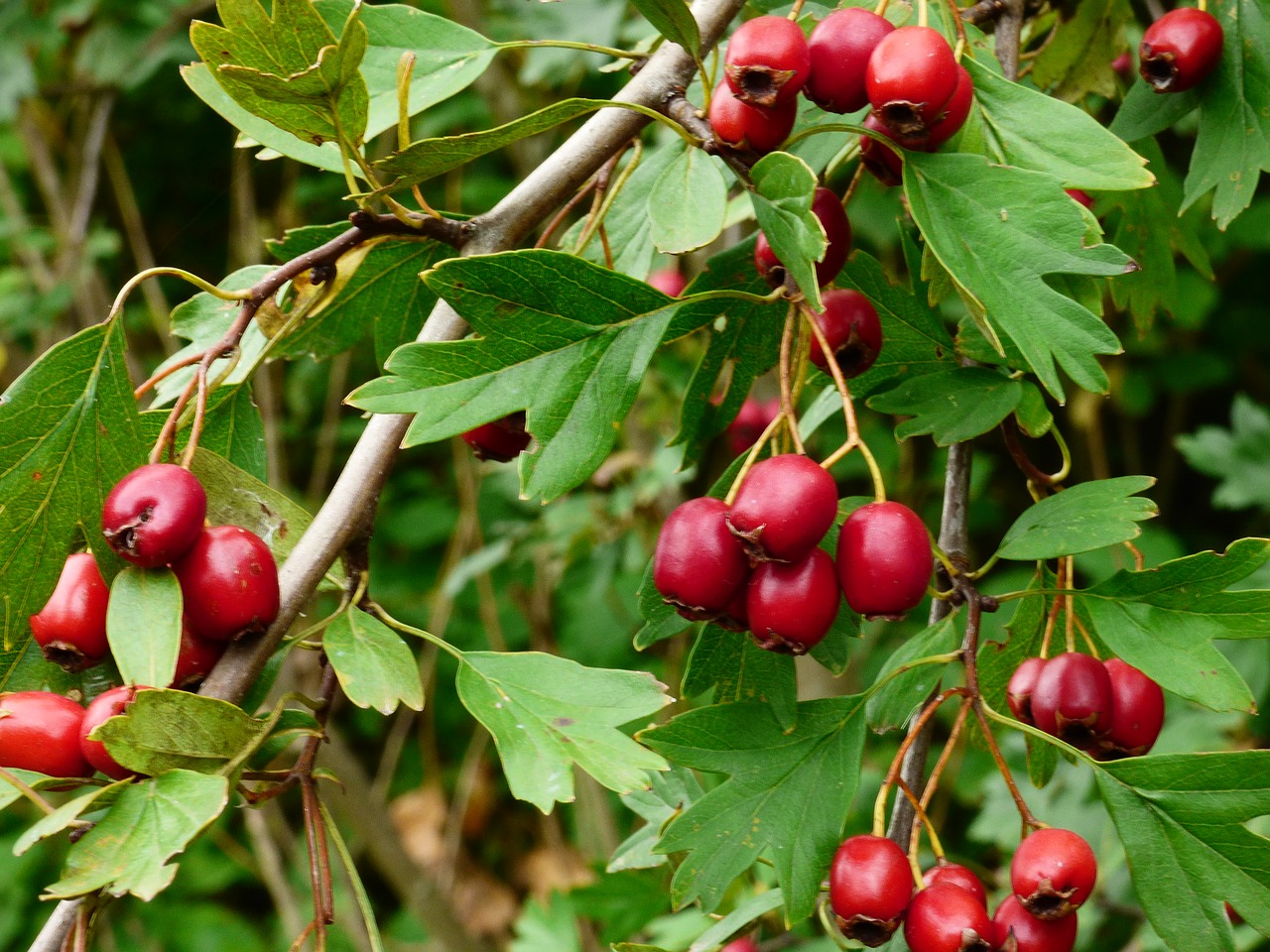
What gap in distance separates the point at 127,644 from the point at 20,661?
14cm

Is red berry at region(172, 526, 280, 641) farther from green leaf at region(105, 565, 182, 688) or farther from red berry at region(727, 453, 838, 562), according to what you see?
red berry at region(727, 453, 838, 562)

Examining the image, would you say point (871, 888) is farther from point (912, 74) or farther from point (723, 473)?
point (912, 74)

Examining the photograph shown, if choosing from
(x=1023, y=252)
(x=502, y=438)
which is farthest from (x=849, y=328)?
(x=502, y=438)

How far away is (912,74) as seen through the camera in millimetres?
720

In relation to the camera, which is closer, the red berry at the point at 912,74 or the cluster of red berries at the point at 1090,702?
the red berry at the point at 912,74

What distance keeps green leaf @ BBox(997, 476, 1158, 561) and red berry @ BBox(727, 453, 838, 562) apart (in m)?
0.19

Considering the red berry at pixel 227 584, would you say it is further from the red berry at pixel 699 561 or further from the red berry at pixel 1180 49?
the red berry at pixel 1180 49

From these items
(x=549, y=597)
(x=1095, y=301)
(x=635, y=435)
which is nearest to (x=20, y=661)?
(x=1095, y=301)

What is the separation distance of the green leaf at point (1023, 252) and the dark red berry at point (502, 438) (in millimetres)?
327

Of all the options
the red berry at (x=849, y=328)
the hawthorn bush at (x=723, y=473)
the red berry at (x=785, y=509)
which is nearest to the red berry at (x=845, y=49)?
the hawthorn bush at (x=723, y=473)

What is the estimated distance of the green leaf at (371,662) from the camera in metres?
0.73

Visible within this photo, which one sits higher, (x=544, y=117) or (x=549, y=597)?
(x=544, y=117)

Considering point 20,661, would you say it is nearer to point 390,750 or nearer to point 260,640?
point 260,640

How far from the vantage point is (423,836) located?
11.9 ft
